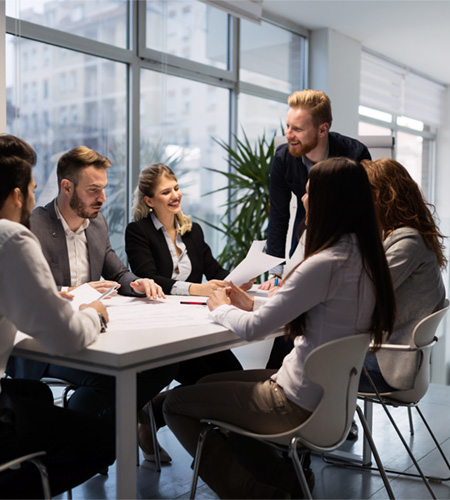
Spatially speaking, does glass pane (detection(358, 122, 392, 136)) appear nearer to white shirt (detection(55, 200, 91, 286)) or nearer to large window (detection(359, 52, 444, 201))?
large window (detection(359, 52, 444, 201))

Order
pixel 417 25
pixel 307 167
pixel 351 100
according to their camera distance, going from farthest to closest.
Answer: pixel 351 100, pixel 417 25, pixel 307 167

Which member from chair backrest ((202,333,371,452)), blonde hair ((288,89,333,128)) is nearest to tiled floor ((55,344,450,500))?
chair backrest ((202,333,371,452))

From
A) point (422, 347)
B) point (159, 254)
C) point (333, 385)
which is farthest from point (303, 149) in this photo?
point (333, 385)

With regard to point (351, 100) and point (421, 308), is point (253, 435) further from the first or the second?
point (351, 100)

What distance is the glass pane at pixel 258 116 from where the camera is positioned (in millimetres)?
6316

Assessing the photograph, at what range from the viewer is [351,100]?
7.25m

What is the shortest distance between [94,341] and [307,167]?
83.0 inches

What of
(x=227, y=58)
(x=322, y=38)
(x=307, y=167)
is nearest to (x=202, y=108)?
(x=227, y=58)

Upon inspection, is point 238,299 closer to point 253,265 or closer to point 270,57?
point 253,265

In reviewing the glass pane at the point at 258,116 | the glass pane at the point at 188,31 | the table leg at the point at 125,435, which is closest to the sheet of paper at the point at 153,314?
the table leg at the point at 125,435

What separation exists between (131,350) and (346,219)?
0.71m

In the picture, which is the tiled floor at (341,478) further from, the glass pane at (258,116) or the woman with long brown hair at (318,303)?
the glass pane at (258,116)

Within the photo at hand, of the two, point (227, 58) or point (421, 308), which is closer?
point (421, 308)

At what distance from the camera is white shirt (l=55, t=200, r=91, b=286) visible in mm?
2807
